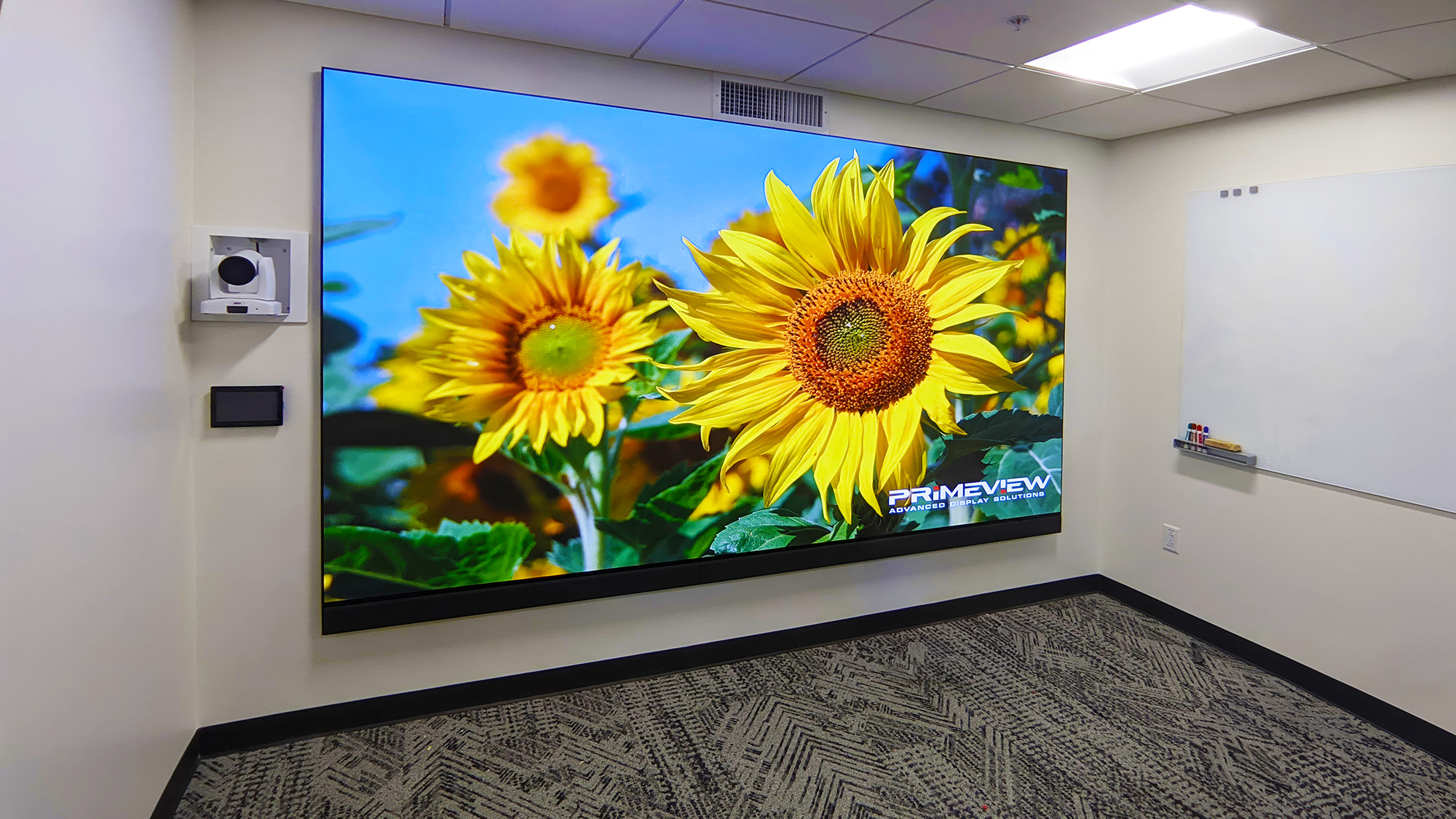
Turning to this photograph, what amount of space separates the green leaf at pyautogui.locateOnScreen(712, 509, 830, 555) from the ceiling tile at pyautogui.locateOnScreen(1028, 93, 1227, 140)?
6.82ft

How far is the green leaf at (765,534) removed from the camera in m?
2.79

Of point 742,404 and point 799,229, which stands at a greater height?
point 799,229

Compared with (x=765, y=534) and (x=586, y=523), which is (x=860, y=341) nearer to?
(x=765, y=534)

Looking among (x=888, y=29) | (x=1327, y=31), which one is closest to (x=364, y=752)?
(x=888, y=29)

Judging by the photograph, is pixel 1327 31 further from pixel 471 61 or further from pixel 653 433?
pixel 471 61

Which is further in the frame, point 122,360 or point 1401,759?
point 1401,759

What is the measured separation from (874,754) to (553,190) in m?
2.18

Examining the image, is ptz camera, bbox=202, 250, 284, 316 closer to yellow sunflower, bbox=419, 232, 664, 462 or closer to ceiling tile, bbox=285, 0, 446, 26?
yellow sunflower, bbox=419, 232, 664, 462

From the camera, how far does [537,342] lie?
246 cm

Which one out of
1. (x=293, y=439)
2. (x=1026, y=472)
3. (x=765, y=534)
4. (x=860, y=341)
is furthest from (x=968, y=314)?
(x=293, y=439)

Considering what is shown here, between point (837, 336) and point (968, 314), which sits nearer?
point (837, 336)

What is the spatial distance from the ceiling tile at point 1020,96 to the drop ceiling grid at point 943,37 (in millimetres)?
10

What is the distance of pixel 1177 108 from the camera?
2910 millimetres

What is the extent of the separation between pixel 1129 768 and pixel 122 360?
3085 mm
